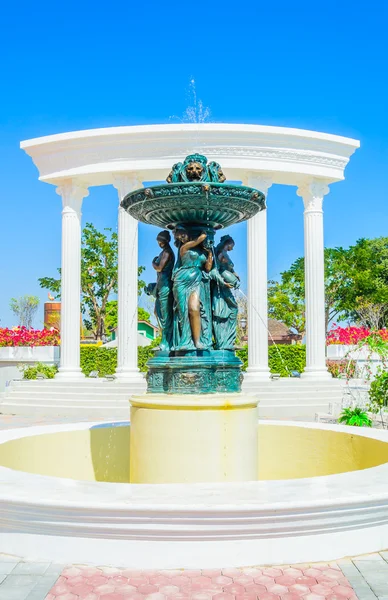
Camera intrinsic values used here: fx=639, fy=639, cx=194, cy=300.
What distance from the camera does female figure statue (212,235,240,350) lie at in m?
8.85

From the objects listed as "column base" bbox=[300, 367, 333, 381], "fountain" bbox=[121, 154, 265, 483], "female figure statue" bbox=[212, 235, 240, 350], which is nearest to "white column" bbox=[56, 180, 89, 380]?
"column base" bbox=[300, 367, 333, 381]

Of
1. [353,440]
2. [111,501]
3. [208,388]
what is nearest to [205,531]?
[111,501]

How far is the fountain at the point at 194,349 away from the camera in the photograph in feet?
24.6

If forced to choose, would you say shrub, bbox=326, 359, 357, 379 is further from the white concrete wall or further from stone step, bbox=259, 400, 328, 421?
the white concrete wall

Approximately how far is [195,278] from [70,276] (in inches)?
731

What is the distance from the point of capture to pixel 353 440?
356 inches

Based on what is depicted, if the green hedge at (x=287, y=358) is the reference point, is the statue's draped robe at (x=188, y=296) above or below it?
above

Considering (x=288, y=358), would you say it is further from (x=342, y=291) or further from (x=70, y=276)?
(x=342, y=291)

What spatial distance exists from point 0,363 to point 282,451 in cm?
2681

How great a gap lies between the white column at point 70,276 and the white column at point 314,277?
31.2 feet

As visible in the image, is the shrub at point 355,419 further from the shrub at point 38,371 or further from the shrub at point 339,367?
the shrub at point 38,371

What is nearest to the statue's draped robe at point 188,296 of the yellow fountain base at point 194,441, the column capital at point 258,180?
the yellow fountain base at point 194,441

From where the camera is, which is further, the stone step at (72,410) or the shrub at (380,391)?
the stone step at (72,410)

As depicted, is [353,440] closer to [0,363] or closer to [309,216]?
[309,216]
